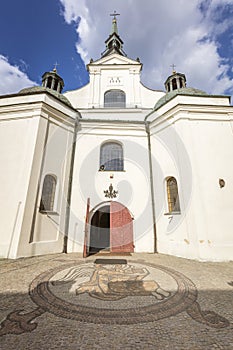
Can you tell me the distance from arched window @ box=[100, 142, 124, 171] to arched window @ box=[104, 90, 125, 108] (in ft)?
15.5

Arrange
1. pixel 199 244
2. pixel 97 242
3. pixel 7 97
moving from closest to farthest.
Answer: pixel 199 244 < pixel 7 97 < pixel 97 242

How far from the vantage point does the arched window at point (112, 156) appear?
10.3m

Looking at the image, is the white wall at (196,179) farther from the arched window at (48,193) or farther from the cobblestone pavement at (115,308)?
→ the arched window at (48,193)

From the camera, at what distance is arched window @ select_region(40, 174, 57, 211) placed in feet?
25.8

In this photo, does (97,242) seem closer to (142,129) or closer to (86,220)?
(86,220)

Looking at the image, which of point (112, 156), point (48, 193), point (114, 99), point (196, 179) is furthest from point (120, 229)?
point (114, 99)

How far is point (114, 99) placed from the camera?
14.2 m

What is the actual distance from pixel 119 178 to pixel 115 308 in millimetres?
6736

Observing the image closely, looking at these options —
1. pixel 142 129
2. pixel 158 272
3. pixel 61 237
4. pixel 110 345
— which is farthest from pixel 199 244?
pixel 142 129

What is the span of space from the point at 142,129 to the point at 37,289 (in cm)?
936

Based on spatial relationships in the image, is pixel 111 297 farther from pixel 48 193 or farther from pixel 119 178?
pixel 119 178

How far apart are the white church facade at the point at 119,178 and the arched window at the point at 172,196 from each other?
5 cm

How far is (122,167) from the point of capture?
10281 millimetres

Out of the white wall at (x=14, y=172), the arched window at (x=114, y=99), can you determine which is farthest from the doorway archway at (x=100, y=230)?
the arched window at (x=114, y=99)
